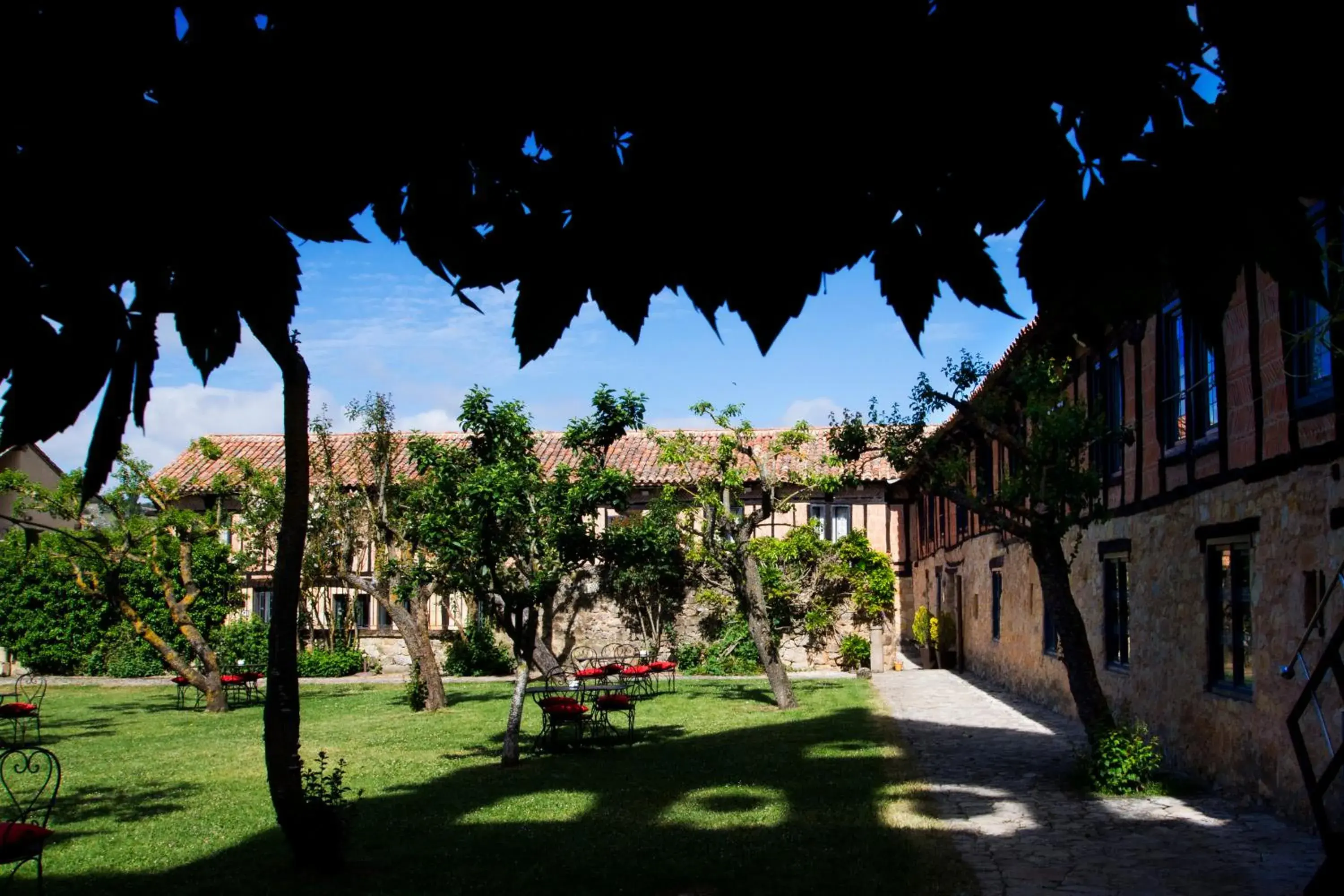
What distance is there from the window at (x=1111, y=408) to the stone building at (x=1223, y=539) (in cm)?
3

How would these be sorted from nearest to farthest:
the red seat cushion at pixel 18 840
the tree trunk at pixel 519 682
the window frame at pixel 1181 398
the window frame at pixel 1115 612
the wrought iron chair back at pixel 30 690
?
1. the red seat cushion at pixel 18 840
2. the window frame at pixel 1181 398
3. the tree trunk at pixel 519 682
4. the window frame at pixel 1115 612
5. the wrought iron chair back at pixel 30 690

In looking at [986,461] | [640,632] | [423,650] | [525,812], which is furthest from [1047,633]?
[640,632]

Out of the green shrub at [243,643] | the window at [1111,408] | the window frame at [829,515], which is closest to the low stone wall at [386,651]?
the green shrub at [243,643]

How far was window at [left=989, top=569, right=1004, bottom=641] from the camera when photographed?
1970cm

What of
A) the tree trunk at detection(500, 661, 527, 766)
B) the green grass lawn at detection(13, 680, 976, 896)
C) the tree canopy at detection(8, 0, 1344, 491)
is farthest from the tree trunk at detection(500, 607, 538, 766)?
the tree canopy at detection(8, 0, 1344, 491)

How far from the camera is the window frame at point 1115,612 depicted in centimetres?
1258

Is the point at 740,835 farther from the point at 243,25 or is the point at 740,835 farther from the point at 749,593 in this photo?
the point at 749,593

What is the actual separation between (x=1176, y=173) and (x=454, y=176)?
39.1 inches

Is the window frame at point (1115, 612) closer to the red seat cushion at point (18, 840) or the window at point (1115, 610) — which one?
the window at point (1115, 610)

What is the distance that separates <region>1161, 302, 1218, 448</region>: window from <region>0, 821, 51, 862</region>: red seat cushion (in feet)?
29.1

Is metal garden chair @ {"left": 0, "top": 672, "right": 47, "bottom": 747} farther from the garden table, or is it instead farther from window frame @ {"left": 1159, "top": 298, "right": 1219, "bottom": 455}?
window frame @ {"left": 1159, "top": 298, "right": 1219, "bottom": 455}

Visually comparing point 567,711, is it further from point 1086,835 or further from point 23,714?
point 23,714

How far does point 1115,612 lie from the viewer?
12992mm

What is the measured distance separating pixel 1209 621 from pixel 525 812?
609 cm
